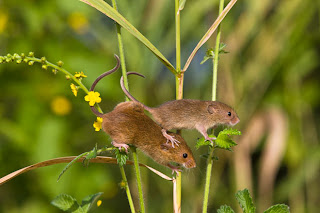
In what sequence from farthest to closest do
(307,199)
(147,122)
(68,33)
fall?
(307,199) < (68,33) < (147,122)

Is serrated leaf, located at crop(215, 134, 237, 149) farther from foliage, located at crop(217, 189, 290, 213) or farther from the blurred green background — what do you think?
the blurred green background

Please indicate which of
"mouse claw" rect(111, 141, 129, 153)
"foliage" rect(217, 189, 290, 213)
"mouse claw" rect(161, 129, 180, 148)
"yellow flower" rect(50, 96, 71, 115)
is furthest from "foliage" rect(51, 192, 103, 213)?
"yellow flower" rect(50, 96, 71, 115)

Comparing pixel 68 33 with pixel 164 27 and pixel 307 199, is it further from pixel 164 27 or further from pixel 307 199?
pixel 307 199

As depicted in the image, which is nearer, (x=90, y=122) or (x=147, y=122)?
(x=147, y=122)

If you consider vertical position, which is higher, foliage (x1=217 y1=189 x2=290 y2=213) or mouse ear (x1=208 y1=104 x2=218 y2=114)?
mouse ear (x1=208 y1=104 x2=218 y2=114)

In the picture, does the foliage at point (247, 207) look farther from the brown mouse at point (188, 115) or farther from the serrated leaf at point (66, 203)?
the serrated leaf at point (66, 203)

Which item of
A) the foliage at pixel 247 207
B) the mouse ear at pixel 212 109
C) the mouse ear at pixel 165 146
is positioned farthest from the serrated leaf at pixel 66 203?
the mouse ear at pixel 212 109

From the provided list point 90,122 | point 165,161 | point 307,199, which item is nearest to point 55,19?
point 90,122
